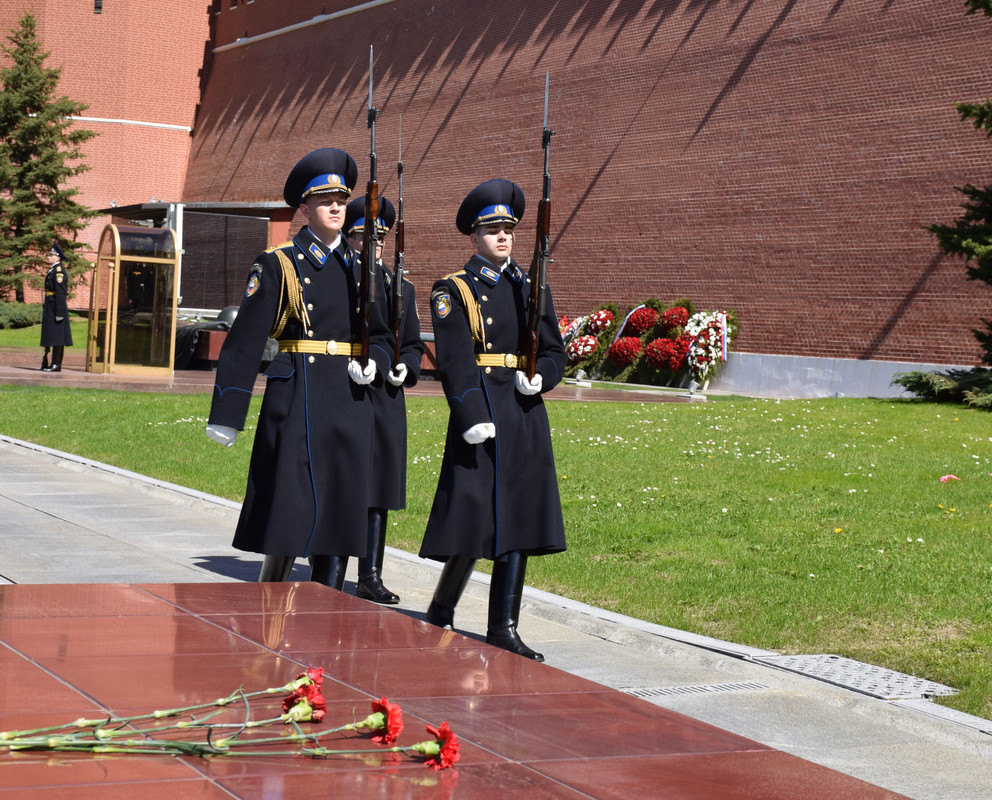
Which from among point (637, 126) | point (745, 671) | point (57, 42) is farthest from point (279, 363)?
point (57, 42)

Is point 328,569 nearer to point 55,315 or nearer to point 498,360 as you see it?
point 498,360

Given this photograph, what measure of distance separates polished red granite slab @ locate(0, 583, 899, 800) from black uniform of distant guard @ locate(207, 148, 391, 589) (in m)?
1.11

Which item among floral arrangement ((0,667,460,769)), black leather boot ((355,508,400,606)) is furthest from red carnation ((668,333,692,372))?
floral arrangement ((0,667,460,769))

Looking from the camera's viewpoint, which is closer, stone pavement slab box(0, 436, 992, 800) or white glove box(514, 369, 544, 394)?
stone pavement slab box(0, 436, 992, 800)

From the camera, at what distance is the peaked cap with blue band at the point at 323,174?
5.55 meters

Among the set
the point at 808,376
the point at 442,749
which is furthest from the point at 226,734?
the point at 808,376

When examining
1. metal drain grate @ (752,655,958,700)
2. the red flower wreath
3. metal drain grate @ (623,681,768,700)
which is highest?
the red flower wreath

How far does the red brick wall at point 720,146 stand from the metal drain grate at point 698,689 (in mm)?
17514

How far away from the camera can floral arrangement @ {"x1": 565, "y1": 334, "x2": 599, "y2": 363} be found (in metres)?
27.9

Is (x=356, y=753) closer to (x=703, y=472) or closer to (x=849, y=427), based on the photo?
(x=703, y=472)

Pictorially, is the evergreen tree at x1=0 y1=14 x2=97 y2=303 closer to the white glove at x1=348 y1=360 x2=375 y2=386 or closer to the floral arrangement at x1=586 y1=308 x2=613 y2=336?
the floral arrangement at x1=586 y1=308 x2=613 y2=336

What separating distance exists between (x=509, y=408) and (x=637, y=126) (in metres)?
23.3

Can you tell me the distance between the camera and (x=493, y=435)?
17.6ft

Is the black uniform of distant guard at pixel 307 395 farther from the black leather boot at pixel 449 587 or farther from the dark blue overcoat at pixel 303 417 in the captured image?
the black leather boot at pixel 449 587
